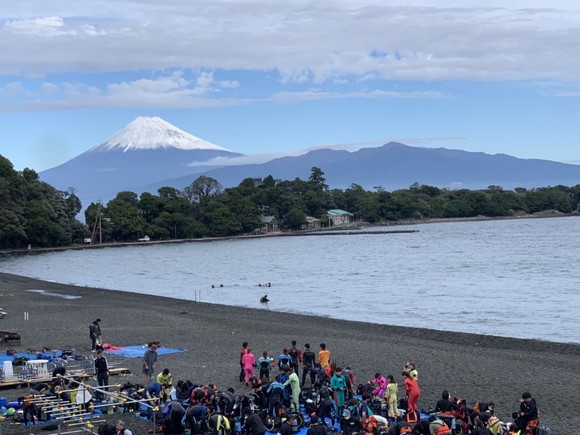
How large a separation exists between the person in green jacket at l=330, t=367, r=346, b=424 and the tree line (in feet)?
328

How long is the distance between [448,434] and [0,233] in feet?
348

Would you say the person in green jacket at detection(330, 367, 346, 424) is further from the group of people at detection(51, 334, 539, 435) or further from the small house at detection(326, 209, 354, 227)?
the small house at detection(326, 209, 354, 227)

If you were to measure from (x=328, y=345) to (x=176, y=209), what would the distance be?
11346 centimetres

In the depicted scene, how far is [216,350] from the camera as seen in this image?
28.3 m

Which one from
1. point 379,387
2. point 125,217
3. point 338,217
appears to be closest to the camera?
point 379,387

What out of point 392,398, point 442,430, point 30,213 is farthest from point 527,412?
point 30,213

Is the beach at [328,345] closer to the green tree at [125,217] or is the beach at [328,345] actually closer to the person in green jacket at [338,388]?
the person in green jacket at [338,388]

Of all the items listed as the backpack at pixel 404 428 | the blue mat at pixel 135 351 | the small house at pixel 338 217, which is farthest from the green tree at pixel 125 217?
the backpack at pixel 404 428

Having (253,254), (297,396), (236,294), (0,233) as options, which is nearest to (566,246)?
(253,254)

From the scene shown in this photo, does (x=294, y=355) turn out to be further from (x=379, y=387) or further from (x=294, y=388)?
(x=379, y=387)

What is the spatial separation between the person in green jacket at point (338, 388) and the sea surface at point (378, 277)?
62.1ft

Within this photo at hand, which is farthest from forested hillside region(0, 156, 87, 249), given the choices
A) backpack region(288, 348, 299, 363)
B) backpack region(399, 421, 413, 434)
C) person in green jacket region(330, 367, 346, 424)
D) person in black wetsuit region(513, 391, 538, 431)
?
person in black wetsuit region(513, 391, 538, 431)

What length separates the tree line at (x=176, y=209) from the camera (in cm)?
11588

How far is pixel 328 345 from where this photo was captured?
98.8 feet
